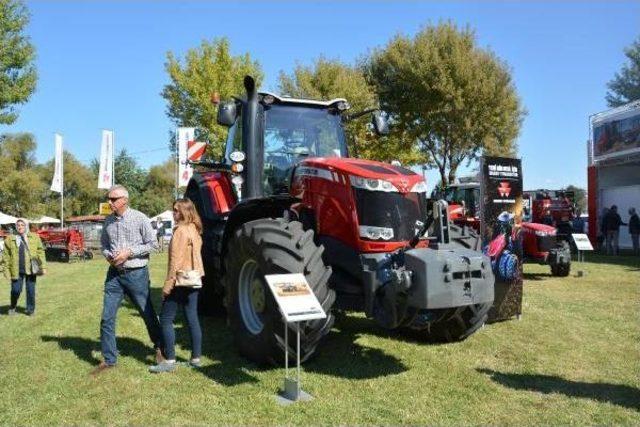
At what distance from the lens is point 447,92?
23125 millimetres

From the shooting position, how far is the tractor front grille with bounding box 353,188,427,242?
5105 millimetres

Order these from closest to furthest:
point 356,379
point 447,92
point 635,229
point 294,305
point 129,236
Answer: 1. point 294,305
2. point 356,379
3. point 129,236
4. point 635,229
5. point 447,92

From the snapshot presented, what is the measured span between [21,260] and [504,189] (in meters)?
7.52

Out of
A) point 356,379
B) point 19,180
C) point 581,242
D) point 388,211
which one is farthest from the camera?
point 19,180

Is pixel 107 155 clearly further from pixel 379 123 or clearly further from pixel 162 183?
pixel 162 183

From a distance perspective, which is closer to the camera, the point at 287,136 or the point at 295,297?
the point at 295,297

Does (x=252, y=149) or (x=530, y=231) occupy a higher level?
(x=252, y=149)

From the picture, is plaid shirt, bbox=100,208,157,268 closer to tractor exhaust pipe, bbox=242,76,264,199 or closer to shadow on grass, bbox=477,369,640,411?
tractor exhaust pipe, bbox=242,76,264,199

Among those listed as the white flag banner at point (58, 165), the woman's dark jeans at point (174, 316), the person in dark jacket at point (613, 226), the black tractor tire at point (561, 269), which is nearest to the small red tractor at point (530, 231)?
the black tractor tire at point (561, 269)

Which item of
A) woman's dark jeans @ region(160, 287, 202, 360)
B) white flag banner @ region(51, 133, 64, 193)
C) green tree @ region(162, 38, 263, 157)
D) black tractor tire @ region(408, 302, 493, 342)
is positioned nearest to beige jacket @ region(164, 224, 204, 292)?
woman's dark jeans @ region(160, 287, 202, 360)

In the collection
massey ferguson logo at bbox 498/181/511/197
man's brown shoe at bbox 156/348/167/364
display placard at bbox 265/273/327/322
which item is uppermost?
massey ferguson logo at bbox 498/181/511/197

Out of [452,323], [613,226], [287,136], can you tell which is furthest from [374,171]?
[613,226]

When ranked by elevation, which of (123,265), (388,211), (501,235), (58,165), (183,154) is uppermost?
→ (58,165)

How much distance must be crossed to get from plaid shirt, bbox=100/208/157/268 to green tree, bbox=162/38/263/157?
610 inches
